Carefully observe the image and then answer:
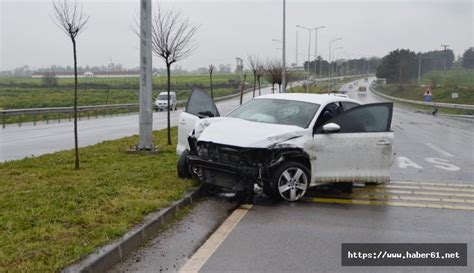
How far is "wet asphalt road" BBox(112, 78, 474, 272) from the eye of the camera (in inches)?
184

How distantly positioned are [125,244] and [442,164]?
8.82 metres

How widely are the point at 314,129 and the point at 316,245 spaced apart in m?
2.62

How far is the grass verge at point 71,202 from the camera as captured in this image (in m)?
4.48

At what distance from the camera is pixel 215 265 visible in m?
4.59

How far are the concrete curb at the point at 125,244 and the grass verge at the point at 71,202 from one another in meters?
0.10

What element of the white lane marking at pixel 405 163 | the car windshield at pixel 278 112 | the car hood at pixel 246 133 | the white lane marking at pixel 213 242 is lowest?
the white lane marking at pixel 405 163

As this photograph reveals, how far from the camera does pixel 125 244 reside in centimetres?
485

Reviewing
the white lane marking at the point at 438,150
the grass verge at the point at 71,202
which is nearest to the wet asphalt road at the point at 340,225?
the grass verge at the point at 71,202

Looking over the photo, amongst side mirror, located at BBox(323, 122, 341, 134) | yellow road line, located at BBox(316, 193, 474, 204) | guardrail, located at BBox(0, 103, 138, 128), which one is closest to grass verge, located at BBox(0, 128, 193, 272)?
side mirror, located at BBox(323, 122, 341, 134)

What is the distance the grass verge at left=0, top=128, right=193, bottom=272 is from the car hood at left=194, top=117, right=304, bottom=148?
95 cm

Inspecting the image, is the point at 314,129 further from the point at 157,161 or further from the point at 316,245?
the point at 157,161

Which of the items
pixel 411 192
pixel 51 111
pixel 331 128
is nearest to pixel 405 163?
pixel 411 192

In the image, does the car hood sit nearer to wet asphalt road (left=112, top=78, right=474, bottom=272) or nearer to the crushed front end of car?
the crushed front end of car

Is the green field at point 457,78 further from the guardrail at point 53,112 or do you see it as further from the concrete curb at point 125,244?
the concrete curb at point 125,244
